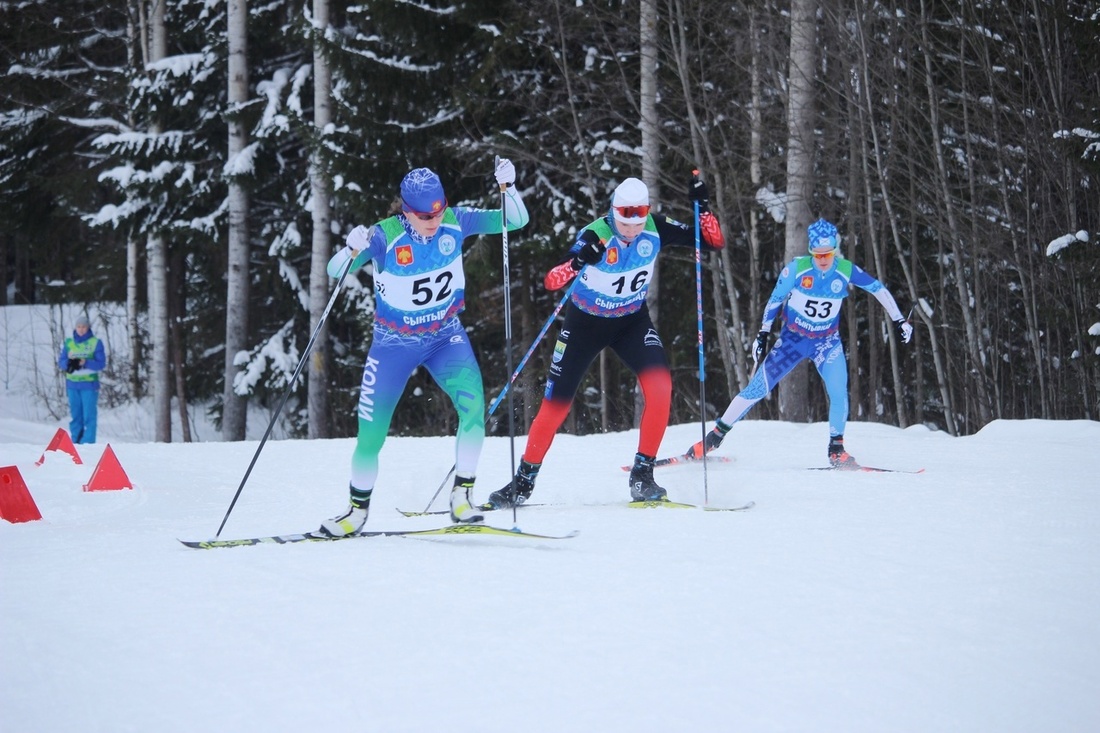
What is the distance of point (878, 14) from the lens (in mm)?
13219

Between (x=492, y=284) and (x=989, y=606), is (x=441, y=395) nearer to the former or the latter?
(x=492, y=284)

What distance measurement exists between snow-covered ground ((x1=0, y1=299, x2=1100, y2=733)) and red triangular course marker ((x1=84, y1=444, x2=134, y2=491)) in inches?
73.9

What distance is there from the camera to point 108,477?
816 centimetres

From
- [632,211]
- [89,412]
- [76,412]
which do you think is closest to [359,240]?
[632,211]

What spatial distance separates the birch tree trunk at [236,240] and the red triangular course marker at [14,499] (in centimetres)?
1080

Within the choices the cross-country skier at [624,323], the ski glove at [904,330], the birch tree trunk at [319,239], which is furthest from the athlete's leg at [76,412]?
the ski glove at [904,330]

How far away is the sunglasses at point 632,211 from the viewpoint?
608 cm

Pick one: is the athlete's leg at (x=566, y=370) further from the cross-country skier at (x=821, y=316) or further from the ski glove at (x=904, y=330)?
the ski glove at (x=904, y=330)

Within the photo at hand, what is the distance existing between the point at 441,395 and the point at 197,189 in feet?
18.1

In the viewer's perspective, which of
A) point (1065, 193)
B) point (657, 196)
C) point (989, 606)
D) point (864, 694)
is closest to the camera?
point (864, 694)

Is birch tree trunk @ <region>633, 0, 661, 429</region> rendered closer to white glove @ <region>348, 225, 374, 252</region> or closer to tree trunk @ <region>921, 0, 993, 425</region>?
tree trunk @ <region>921, 0, 993, 425</region>

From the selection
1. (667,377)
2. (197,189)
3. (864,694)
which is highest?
(197,189)

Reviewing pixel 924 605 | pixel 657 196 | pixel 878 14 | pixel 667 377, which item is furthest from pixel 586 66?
pixel 924 605

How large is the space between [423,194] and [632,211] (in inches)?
56.7
